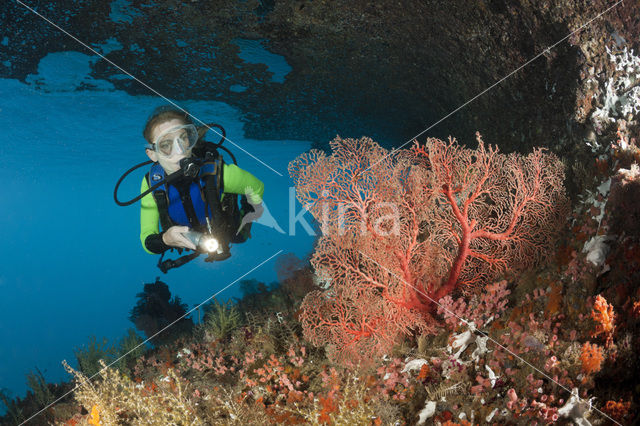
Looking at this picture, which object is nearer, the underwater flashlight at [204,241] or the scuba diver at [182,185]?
the underwater flashlight at [204,241]

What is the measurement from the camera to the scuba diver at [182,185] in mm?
5410

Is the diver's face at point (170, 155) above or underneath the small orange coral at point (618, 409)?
above

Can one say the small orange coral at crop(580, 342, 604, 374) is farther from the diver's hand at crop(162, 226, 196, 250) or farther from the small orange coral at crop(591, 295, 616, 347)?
the diver's hand at crop(162, 226, 196, 250)

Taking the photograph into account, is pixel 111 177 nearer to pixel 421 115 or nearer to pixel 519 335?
pixel 421 115

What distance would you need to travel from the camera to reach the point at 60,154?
2134 cm

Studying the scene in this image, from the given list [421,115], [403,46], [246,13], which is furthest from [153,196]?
[421,115]

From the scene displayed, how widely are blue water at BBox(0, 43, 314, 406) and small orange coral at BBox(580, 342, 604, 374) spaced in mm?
4734

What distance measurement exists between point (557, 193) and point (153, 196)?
603 cm

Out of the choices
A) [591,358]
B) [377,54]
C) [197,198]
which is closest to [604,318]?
[591,358]

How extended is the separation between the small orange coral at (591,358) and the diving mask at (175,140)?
234 inches

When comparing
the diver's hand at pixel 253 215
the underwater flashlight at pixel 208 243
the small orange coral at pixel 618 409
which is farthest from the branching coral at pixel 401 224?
the diver's hand at pixel 253 215

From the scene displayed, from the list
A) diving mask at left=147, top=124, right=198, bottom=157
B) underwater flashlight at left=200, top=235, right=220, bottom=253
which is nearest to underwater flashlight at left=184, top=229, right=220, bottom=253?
underwater flashlight at left=200, top=235, right=220, bottom=253

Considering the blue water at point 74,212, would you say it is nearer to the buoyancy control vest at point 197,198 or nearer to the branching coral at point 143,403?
the buoyancy control vest at point 197,198

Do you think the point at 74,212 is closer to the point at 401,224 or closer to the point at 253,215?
the point at 253,215
